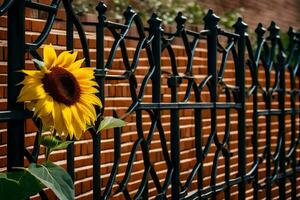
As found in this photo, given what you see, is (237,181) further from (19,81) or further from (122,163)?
(19,81)

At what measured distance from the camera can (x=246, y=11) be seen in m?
11.2

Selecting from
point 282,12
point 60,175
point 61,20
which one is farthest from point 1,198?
point 282,12

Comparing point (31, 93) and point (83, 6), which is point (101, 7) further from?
point (83, 6)

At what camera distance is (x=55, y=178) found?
216 centimetres

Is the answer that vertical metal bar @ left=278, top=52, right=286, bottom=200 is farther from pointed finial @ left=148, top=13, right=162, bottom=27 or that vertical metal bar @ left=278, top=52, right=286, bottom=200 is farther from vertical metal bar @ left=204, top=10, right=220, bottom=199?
pointed finial @ left=148, top=13, right=162, bottom=27

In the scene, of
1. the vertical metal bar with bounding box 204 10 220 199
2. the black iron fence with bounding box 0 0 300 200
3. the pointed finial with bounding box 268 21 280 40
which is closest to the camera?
the black iron fence with bounding box 0 0 300 200

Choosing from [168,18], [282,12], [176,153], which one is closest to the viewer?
[176,153]

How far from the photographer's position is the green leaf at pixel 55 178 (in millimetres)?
2103

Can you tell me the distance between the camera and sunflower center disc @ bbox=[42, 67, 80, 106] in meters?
2.14

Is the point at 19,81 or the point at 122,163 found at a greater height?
the point at 19,81

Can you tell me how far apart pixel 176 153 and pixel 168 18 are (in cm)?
334

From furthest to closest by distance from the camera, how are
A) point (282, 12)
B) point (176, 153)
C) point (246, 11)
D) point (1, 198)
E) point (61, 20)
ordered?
point (282, 12) < point (246, 11) < point (61, 20) < point (176, 153) < point (1, 198)

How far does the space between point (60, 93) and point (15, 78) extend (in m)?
0.22

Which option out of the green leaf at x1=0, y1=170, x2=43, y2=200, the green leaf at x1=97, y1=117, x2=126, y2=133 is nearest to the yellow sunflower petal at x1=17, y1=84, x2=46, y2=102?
the green leaf at x1=0, y1=170, x2=43, y2=200
